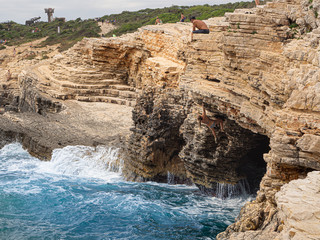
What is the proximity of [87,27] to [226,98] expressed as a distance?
5089 centimetres

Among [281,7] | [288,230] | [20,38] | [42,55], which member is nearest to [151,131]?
[281,7]

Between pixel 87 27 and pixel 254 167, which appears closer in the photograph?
pixel 254 167

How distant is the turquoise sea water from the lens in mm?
14516

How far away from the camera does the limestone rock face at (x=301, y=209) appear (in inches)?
217

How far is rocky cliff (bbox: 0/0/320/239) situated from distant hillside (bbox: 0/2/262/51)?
19.1 meters

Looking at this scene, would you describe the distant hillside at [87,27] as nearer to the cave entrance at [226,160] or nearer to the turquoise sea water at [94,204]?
the turquoise sea water at [94,204]

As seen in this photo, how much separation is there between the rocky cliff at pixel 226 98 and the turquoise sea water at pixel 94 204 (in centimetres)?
108

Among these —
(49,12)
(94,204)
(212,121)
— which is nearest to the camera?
(212,121)

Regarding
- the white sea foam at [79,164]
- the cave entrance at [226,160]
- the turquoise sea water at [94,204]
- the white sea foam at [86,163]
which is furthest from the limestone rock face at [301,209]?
the white sea foam at [86,163]

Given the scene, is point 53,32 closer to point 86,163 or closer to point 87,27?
point 87,27

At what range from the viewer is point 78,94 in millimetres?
28797

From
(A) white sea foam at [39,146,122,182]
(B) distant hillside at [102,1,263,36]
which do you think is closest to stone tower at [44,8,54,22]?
(B) distant hillside at [102,1,263,36]

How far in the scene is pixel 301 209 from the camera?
5.82m

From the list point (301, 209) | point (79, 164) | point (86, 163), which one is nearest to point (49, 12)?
point (79, 164)
